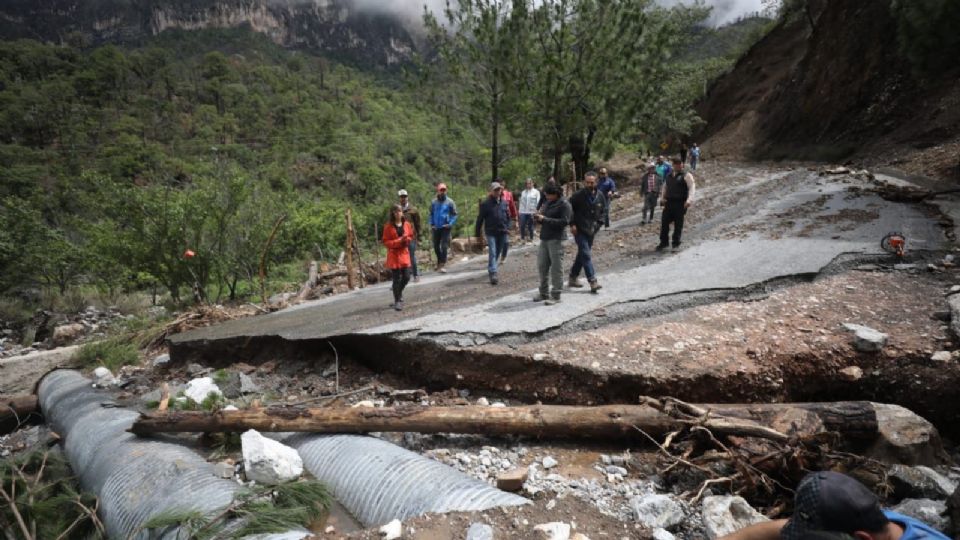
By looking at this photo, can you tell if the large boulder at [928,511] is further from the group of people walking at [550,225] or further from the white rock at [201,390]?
the white rock at [201,390]

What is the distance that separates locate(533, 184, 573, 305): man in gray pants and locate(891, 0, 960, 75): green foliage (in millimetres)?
9657

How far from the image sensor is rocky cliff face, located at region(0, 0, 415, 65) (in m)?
108

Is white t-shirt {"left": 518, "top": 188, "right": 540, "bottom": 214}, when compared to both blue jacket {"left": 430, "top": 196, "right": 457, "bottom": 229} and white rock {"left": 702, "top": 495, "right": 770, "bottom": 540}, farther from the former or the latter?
white rock {"left": 702, "top": 495, "right": 770, "bottom": 540}

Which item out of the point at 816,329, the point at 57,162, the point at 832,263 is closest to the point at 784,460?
the point at 816,329

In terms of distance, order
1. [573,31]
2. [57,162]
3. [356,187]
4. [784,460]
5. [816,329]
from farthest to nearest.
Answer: [356,187] → [57,162] → [573,31] → [816,329] → [784,460]

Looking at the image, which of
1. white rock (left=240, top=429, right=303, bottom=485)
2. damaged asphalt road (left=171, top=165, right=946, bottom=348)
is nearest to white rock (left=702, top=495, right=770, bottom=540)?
damaged asphalt road (left=171, top=165, right=946, bottom=348)

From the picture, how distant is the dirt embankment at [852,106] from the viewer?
11898mm

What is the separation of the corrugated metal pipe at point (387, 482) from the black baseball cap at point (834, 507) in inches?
52.6

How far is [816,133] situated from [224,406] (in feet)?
67.4

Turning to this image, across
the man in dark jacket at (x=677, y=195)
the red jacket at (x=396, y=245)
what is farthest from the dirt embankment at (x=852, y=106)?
the red jacket at (x=396, y=245)

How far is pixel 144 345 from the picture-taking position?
7.82m

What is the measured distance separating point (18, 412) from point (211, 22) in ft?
507

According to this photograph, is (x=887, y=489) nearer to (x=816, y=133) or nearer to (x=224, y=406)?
(x=224, y=406)

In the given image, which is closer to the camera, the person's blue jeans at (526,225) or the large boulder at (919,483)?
the large boulder at (919,483)
